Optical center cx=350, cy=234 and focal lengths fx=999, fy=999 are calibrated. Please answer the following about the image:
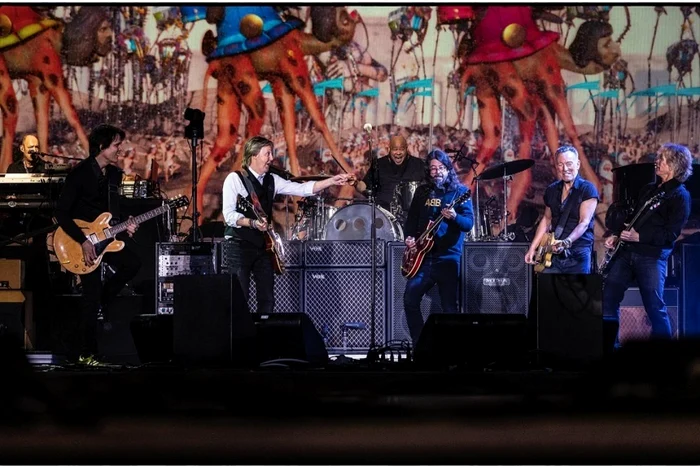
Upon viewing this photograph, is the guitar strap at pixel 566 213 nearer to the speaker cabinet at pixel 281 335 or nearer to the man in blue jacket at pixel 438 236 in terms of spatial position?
the man in blue jacket at pixel 438 236

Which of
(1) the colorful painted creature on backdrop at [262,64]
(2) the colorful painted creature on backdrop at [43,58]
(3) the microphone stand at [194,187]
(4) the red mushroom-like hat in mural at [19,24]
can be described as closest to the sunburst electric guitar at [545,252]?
(3) the microphone stand at [194,187]

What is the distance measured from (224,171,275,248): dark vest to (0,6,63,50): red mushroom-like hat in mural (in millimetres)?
5743

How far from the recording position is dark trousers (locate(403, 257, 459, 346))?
32.9ft

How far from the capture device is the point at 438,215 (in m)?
10.0

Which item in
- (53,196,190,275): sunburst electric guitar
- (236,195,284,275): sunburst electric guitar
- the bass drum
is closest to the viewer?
(236,195,284,275): sunburst electric guitar

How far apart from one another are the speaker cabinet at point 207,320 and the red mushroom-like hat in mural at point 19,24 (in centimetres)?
819

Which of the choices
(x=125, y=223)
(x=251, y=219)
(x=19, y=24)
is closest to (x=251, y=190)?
(x=251, y=219)

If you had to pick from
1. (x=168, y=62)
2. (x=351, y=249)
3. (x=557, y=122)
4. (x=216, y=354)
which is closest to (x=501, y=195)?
(x=557, y=122)

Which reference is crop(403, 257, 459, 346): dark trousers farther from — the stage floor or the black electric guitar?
the stage floor

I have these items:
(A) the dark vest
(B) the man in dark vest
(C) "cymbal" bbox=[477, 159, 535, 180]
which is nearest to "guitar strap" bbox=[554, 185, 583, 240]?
(B) the man in dark vest

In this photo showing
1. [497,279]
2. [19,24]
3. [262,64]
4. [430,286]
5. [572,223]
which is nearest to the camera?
[572,223]

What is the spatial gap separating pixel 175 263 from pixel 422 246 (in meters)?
2.61

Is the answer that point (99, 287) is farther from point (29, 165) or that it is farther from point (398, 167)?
point (398, 167)

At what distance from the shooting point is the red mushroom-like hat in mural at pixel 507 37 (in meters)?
13.7
